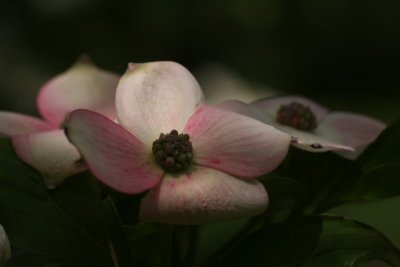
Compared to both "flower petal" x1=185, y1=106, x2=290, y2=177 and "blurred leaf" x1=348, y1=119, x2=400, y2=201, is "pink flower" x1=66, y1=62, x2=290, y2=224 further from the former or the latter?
"blurred leaf" x1=348, y1=119, x2=400, y2=201

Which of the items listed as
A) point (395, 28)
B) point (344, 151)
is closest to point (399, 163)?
point (344, 151)

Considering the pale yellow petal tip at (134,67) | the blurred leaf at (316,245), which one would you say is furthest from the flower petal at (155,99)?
the blurred leaf at (316,245)

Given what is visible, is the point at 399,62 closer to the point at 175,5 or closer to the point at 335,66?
the point at 335,66

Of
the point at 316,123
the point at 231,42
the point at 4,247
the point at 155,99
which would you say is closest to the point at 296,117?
the point at 316,123

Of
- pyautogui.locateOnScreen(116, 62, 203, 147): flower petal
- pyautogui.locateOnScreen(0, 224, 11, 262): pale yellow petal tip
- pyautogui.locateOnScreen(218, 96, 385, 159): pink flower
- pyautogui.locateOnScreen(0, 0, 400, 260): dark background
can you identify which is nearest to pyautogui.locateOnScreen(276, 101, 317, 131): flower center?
pyautogui.locateOnScreen(218, 96, 385, 159): pink flower

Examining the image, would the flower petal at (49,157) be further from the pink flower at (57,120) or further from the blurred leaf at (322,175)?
the blurred leaf at (322,175)
